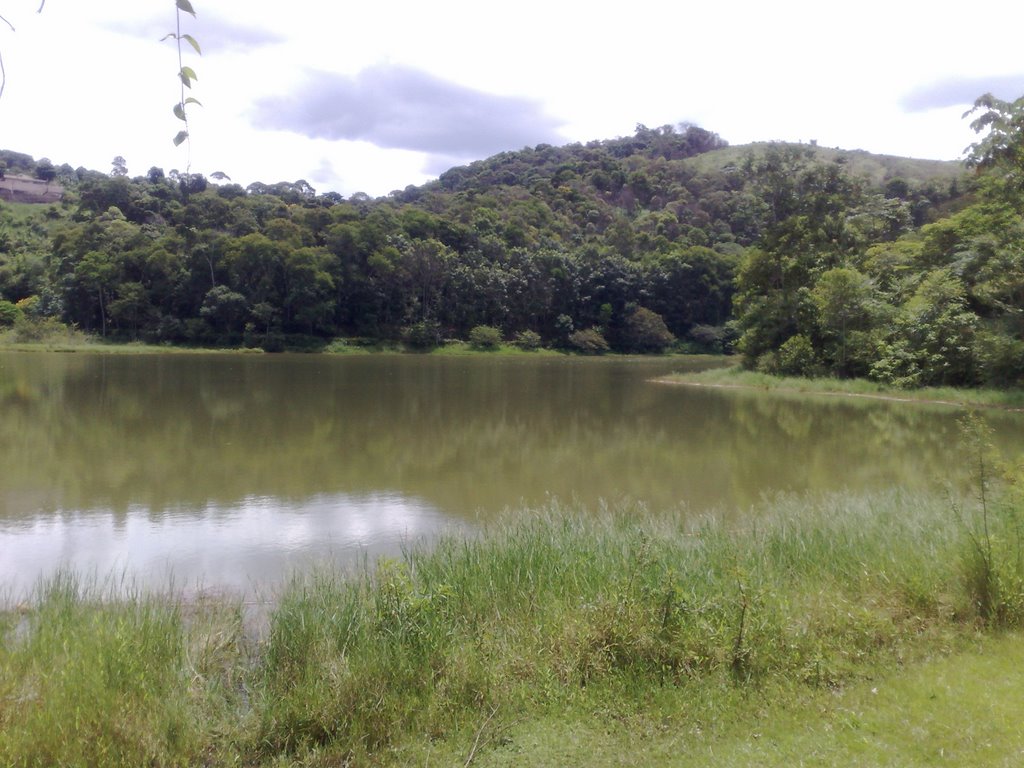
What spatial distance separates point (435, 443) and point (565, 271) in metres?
55.2

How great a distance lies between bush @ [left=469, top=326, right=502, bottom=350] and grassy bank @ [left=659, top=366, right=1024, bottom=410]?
2693 centimetres

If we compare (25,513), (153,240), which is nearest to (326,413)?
(25,513)

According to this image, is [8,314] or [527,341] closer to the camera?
[8,314]

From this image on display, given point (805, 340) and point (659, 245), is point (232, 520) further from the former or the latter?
point (659, 245)

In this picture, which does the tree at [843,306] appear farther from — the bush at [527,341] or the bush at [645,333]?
the bush at [645,333]

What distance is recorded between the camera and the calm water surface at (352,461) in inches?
405

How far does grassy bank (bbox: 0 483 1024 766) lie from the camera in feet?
13.9

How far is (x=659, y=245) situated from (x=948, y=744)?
268 feet

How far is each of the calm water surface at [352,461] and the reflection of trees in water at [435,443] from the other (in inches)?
3.4

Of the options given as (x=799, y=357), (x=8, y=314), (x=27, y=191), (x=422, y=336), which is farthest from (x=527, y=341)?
(x=27, y=191)

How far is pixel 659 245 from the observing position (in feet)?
271

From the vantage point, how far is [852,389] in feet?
106

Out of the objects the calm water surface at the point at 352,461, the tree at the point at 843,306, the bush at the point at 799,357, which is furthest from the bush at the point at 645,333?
the calm water surface at the point at 352,461

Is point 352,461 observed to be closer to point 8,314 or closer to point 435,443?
point 435,443
